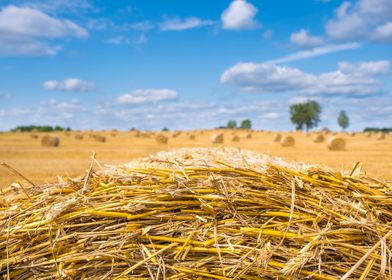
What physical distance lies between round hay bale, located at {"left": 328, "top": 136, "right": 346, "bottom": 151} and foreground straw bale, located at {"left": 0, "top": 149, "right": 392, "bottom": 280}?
25916 mm

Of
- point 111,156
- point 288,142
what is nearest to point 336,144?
point 288,142

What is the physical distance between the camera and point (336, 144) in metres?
28.1

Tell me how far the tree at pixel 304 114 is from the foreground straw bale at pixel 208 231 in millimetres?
92140

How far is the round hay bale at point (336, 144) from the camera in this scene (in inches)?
1101

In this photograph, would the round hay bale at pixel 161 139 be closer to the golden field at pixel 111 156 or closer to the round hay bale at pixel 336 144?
the golden field at pixel 111 156

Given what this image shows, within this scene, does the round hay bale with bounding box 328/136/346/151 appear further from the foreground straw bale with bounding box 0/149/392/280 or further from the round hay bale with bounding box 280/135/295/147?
the foreground straw bale with bounding box 0/149/392/280

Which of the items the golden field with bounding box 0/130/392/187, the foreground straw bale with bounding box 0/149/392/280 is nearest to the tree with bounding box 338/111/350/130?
the golden field with bounding box 0/130/392/187

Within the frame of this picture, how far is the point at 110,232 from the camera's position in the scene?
2814 mm

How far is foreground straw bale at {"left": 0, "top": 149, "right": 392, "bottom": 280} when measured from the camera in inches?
106

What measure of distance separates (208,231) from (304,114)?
92.8m

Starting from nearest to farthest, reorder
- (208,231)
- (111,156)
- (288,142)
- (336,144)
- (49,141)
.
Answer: (208,231)
(111,156)
(336,144)
(49,141)
(288,142)

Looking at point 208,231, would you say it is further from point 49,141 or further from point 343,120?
point 343,120

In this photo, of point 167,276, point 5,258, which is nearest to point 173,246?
point 167,276

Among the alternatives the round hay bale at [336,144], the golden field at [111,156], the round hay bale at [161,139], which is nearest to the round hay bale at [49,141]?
the golden field at [111,156]
